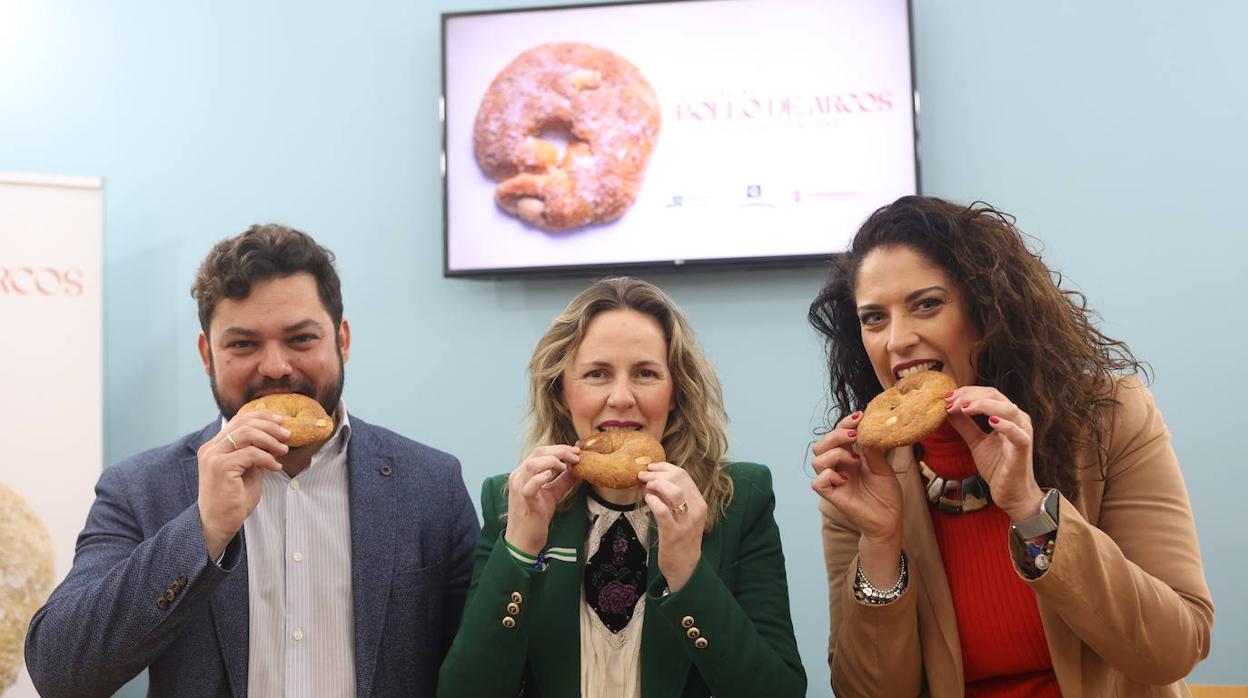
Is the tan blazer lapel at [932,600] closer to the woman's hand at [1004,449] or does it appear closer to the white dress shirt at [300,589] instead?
the woman's hand at [1004,449]

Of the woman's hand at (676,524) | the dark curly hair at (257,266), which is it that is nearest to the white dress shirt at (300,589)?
the dark curly hair at (257,266)

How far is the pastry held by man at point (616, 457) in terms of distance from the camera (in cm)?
212

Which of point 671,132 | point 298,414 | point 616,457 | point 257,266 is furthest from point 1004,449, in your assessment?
point 671,132

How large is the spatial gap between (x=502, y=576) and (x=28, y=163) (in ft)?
9.81

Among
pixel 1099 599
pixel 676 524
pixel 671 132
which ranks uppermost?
pixel 671 132

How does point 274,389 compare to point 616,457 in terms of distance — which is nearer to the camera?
point 616,457

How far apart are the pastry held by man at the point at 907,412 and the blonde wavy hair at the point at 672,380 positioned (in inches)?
14.5

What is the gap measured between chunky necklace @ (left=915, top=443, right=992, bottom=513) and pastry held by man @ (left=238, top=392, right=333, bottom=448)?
1.25 meters

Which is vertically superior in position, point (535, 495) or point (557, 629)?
point (535, 495)

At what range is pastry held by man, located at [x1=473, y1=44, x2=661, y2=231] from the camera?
3768 mm

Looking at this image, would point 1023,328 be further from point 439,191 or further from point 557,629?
point 439,191

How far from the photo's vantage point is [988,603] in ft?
6.82

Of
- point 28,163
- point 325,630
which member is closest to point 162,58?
point 28,163

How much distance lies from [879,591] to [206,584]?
127 centimetres
